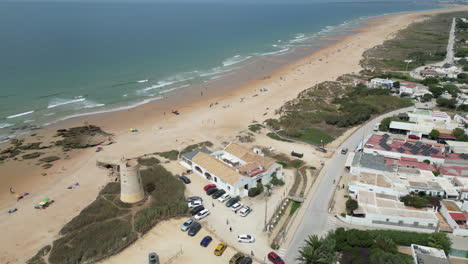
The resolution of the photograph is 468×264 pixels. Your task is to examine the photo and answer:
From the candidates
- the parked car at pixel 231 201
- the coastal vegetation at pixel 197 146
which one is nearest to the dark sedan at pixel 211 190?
the parked car at pixel 231 201

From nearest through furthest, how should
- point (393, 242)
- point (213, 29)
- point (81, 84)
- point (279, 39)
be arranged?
point (393, 242) → point (81, 84) → point (279, 39) → point (213, 29)

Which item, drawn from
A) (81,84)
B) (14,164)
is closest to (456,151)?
(14,164)

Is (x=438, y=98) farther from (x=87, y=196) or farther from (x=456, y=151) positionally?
(x=87, y=196)

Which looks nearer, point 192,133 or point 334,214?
point 334,214

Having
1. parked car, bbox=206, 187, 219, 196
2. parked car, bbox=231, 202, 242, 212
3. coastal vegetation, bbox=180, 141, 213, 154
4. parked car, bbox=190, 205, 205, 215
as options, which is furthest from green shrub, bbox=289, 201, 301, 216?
coastal vegetation, bbox=180, 141, 213, 154

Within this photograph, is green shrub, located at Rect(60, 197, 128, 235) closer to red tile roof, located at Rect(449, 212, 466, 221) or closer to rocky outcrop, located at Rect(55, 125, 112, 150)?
rocky outcrop, located at Rect(55, 125, 112, 150)
